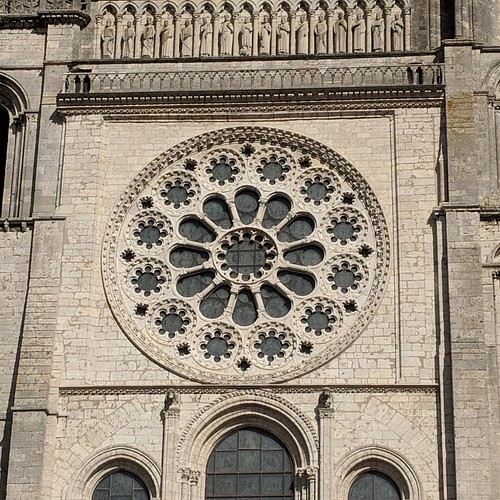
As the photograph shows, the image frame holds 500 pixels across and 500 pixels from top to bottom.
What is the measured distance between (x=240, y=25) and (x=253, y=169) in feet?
9.15

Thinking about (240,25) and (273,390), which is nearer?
(273,390)

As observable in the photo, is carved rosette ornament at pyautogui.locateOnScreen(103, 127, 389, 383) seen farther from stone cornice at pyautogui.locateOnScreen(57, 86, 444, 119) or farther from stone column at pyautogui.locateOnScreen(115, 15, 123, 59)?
stone column at pyautogui.locateOnScreen(115, 15, 123, 59)

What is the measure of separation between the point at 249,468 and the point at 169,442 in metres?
1.24

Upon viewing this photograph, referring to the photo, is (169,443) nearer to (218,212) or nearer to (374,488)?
(374,488)

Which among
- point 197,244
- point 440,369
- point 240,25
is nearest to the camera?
point 440,369

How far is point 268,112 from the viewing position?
85.7 ft

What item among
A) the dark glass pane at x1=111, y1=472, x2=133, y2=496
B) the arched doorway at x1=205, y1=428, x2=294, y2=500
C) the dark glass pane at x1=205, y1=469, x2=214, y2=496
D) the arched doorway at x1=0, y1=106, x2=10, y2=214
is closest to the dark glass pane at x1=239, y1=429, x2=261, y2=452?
the arched doorway at x1=205, y1=428, x2=294, y2=500

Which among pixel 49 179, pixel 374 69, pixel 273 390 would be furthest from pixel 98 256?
pixel 374 69

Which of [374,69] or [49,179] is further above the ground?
[374,69]

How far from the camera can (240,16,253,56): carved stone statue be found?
88.6 feet

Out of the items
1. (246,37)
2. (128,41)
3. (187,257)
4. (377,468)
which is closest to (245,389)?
(377,468)

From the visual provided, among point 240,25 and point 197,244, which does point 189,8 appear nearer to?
point 240,25

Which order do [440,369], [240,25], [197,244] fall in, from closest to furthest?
[440,369] < [197,244] < [240,25]

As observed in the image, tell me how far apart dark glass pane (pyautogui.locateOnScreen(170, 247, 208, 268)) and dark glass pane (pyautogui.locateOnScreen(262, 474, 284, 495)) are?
365cm
